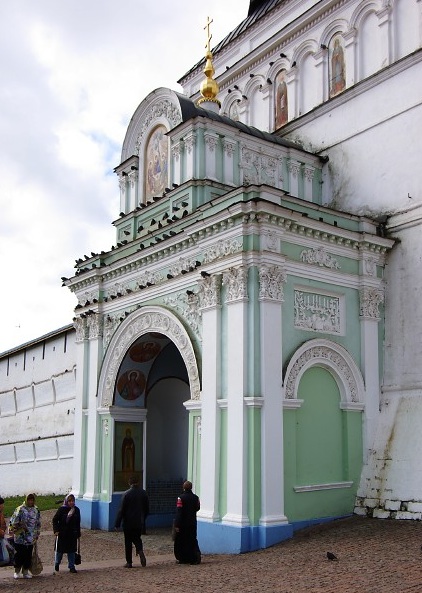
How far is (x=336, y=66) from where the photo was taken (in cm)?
1656

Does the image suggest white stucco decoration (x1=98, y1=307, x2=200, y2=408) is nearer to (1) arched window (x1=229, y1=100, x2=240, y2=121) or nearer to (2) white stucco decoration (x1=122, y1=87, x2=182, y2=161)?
(2) white stucco decoration (x1=122, y1=87, x2=182, y2=161)

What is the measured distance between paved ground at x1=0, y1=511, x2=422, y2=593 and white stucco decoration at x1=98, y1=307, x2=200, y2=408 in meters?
3.11

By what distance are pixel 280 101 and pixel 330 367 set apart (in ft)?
26.1

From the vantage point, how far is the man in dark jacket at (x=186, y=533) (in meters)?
10.5

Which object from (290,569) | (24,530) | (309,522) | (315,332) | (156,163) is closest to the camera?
(290,569)

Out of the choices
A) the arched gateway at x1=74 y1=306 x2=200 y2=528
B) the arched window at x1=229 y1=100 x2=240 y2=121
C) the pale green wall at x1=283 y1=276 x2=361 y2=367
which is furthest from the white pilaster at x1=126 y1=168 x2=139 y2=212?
the pale green wall at x1=283 y1=276 x2=361 y2=367

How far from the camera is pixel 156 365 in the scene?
1631 centimetres

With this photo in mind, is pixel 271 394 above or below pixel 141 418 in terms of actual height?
above

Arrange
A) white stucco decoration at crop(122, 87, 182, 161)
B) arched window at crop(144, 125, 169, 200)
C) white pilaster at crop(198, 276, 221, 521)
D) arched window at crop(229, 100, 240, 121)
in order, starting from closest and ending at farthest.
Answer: white pilaster at crop(198, 276, 221, 521)
white stucco decoration at crop(122, 87, 182, 161)
arched window at crop(144, 125, 169, 200)
arched window at crop(229, 100, 240, 121)

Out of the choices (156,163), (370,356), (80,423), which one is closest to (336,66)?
(156,163)

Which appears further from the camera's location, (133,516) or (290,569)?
(133,516)

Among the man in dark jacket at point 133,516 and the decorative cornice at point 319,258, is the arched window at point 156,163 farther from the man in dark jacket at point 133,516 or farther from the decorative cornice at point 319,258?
the man in dark jacket at point 133,516

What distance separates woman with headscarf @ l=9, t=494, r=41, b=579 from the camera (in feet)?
32.0

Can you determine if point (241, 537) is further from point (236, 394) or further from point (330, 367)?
point (330, 367)
